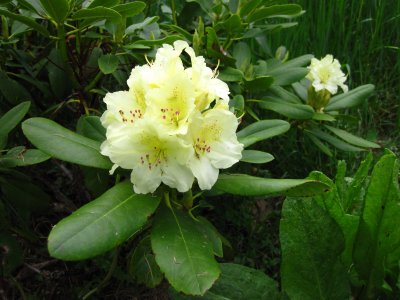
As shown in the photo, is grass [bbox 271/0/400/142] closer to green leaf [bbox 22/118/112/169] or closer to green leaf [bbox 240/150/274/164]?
green leaf [bbox 240/150/274/164]

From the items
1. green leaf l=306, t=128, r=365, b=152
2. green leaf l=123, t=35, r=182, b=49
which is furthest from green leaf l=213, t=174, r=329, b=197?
green leaf l=306, t=128, r=365, b=152

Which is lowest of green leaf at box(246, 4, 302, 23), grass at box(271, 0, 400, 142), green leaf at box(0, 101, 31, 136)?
grass at box(271, 0, 400, 142)

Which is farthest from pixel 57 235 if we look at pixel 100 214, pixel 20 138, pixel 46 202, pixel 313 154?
pixel 313 154

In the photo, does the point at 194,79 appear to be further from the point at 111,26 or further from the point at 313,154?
the point at 313,154

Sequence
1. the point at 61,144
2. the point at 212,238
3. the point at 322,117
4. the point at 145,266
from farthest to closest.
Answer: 1. the point at 322,117
2. the point at 145,266
3. the point at 212,238
4. the point at 61,144

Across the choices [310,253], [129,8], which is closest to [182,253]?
[310,253]

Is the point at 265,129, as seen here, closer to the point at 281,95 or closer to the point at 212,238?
the point at 212,238
